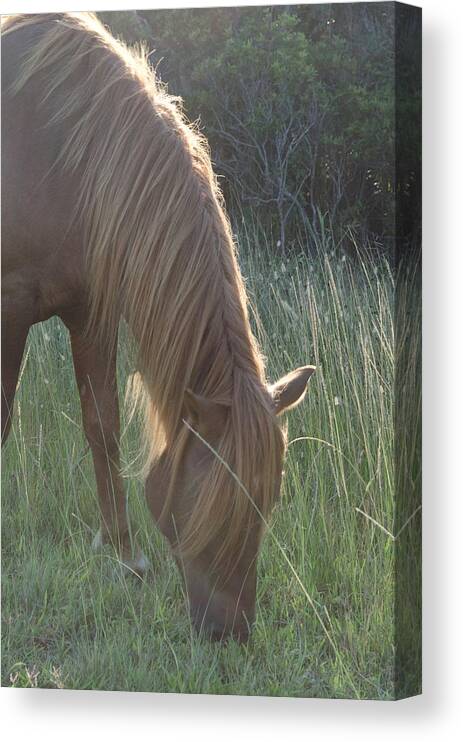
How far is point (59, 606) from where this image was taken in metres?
3.18

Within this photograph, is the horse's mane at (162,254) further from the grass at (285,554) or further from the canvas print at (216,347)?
the grass at (285,554)

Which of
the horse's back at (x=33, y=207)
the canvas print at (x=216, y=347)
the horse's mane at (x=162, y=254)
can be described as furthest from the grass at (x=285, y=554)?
the horse's back at (x=33, y=207)

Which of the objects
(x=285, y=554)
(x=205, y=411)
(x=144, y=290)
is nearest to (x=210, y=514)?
(x=205, y=411)

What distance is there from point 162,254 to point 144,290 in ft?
0.33

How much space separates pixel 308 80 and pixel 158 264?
1.99ft

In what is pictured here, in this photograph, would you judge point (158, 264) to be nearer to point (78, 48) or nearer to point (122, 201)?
point (122, 201)

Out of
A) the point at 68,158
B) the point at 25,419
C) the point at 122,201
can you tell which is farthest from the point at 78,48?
the point at 25,419

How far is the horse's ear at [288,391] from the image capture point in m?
2.65

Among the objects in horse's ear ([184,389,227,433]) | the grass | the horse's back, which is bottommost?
the grass

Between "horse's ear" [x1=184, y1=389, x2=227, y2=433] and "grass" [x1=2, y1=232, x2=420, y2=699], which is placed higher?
"horse's ear" [x1=184, y1=389, x2=227, y2=433]

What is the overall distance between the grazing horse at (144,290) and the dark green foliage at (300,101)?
9 centimetres

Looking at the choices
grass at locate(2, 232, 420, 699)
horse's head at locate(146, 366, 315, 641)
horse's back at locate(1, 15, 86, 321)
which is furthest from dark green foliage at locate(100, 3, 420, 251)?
horse's head at locate(146, 366, 315, 641)

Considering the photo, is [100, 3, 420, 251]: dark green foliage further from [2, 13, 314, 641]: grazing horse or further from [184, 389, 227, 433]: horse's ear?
[184, 389, 227, 433]: horse's ear

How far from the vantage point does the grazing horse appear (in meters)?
2.66
